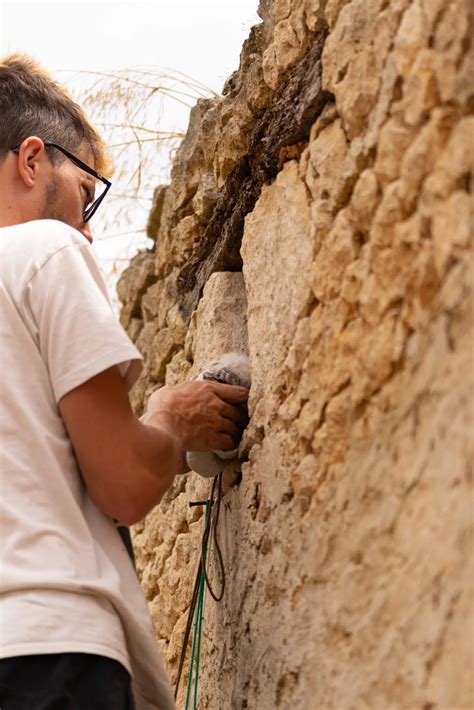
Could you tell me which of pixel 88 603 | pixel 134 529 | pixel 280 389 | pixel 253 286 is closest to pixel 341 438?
pixel 280 389

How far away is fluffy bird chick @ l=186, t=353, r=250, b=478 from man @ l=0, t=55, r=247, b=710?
0.34 metres

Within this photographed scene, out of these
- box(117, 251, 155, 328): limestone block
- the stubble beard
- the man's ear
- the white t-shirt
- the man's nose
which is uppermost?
the man's ear

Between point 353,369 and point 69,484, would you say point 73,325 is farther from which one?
point 353,369

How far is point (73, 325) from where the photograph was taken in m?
1.63

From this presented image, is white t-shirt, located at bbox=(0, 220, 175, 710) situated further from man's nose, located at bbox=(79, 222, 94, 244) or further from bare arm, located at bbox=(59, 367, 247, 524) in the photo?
man's nose, located at bbox=(79, 222, 94, 244)

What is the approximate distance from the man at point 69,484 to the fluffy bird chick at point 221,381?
0.34 metres

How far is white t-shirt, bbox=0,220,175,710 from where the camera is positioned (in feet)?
4.96

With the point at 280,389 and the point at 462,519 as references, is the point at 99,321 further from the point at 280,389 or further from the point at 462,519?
the point at 462,519

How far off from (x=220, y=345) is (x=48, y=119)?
0.68 m

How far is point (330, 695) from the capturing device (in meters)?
1.47

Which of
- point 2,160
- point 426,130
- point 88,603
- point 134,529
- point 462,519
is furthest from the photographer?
point 134,529

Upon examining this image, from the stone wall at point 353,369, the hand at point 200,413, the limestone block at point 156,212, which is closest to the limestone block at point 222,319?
the stone wall at point 353,369

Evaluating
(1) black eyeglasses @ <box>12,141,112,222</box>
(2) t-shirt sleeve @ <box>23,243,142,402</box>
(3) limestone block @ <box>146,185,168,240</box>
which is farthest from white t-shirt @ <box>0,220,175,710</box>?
(3) limestone block @ <box>146,185,168,240</box>

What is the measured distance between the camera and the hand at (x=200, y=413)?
Answer: 1.98 m
